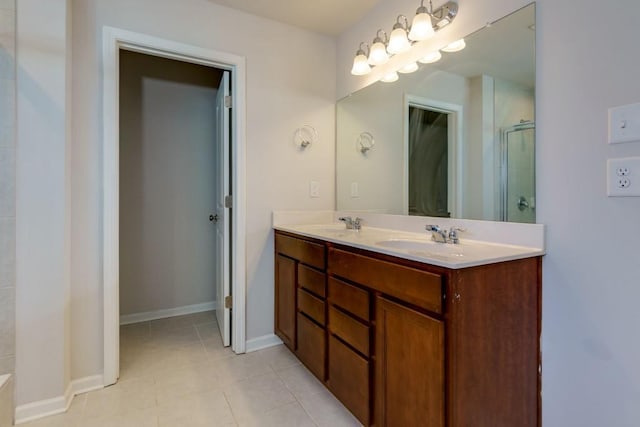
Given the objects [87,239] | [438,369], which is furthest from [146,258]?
[438,369]

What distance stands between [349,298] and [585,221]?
938 millimetres

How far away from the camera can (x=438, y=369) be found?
1006mm

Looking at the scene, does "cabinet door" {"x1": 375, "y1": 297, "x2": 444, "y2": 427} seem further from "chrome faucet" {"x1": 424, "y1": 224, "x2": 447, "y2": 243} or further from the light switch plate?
the light switch plate

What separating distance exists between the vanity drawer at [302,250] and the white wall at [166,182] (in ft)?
3.97

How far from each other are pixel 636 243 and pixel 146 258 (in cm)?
313

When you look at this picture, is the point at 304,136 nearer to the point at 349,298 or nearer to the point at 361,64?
the point at 361,64

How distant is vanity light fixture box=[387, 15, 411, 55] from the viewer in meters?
1.75

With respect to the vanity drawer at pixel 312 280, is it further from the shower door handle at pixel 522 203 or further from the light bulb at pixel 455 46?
the light bulb at pixel 455 46

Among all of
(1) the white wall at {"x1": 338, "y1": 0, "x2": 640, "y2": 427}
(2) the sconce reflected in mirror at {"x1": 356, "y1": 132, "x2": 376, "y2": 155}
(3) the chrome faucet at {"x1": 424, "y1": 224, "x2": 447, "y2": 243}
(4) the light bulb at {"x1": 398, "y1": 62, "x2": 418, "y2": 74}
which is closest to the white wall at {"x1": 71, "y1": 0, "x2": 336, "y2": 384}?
(2) the sconce reflected in mirror at {"x1": 356, "y1": 132, "x2": 376, "y2": 155}

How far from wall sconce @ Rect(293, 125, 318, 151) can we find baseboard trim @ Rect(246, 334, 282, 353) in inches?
55.0

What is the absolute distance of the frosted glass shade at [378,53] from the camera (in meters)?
1.91

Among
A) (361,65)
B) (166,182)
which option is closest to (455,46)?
(361,65)

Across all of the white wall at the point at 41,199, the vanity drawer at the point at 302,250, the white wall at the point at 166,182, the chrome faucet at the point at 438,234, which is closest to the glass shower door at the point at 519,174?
the chrome faucet at the point at 438,234

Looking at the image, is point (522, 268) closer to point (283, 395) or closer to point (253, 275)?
point (283, 395)
